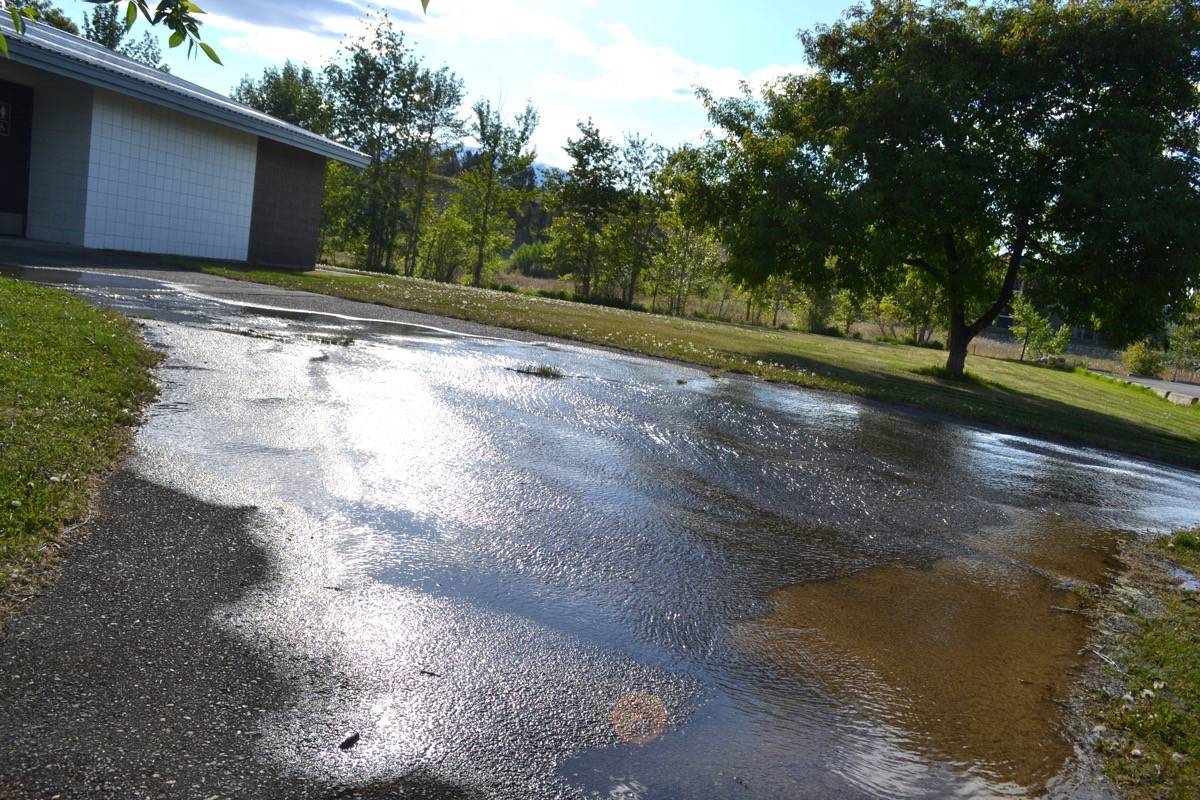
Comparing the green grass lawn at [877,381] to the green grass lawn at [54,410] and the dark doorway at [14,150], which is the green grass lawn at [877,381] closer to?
the dark doorway at [14,150]

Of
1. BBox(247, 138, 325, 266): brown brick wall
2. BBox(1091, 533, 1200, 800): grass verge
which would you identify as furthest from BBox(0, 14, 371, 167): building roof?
BBox(1091, 533, 1200, 800): grass verge

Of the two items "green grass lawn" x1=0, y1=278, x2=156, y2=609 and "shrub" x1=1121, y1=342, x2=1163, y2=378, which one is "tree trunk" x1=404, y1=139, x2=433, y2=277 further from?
"shrub" x1=1121, y1=342, x2=1163, y2=378

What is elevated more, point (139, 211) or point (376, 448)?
point (139, 211)

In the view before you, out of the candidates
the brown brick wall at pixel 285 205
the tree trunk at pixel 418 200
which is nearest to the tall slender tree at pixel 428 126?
the tree trunk at pixel 418 200

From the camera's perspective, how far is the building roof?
1616 centimetres

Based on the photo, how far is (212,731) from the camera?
294cm

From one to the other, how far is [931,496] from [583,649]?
4818mm

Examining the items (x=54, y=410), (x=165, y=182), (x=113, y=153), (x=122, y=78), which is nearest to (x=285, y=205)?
(x=165, y=182)

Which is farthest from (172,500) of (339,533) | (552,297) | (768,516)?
(552,297)

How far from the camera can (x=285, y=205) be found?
81.9ft

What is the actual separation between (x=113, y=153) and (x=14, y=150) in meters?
2.03

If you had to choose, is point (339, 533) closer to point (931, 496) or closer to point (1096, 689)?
point (1096, 689)

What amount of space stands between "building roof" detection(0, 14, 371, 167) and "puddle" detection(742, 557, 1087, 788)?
15.0m

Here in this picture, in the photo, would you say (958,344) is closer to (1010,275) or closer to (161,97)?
(1010,275)
